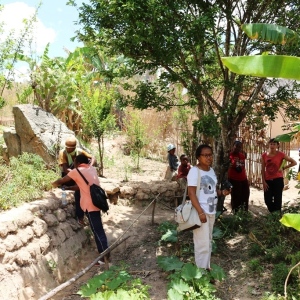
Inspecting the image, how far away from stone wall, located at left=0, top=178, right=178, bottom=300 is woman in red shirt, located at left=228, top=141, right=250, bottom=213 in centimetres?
236

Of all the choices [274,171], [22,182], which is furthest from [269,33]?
[22,182]

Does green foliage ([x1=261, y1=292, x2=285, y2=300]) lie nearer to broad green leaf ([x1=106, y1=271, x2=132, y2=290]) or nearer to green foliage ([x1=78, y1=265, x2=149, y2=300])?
green foliage ([x1=78, y1=265, x2=149, y2=300])

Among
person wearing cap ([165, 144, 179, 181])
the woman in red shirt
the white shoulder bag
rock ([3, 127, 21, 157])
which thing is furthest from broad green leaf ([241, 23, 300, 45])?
rock ([3, 127, 21, 157])

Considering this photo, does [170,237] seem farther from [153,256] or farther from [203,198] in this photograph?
[203,198]

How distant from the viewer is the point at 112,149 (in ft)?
48.6

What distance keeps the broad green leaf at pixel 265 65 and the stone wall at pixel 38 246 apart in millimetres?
3178

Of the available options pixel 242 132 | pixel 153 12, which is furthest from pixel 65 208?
pixel 242 132

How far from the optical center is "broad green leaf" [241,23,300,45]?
4.29 m

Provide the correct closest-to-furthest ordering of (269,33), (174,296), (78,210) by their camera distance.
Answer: (174,296) → (269,33) → (78,210)

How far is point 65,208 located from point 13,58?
485 cm

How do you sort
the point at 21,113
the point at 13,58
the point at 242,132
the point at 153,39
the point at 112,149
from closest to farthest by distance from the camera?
the point at 153,39
the point at 21,113
the point at 13,58
the point at 242,132
the point at 112,149

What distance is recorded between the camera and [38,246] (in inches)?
194

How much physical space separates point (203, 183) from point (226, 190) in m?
→ 0.72

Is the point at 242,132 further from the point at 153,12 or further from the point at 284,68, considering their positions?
the point at 284,68
